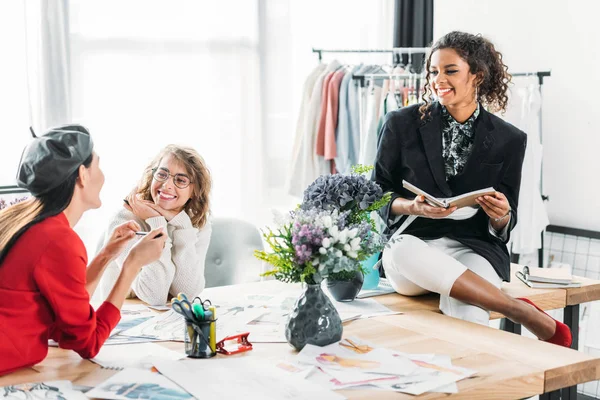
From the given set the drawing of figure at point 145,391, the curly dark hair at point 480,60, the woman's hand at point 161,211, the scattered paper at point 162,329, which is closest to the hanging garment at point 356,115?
the curly dark hair at point 480,60

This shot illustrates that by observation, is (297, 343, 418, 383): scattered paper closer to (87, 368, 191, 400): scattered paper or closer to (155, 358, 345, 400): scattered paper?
(155, 358, 345, 400): scattered paper

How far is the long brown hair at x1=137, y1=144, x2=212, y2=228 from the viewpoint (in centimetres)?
238

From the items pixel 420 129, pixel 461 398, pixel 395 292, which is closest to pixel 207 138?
pixel 420 129

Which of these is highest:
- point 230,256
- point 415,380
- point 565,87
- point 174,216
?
point 565,87

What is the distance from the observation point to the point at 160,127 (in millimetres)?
3734

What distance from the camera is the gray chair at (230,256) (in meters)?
2.87

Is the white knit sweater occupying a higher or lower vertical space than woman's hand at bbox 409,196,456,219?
lower

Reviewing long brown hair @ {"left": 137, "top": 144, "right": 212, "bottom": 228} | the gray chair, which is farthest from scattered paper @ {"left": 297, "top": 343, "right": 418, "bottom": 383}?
the gray chair

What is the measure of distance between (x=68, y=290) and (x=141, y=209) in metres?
0.79

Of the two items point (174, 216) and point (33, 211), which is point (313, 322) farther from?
point (174, 216)

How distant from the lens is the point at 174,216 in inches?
92.1

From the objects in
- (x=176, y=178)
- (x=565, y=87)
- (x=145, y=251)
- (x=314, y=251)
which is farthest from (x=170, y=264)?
(x=565, y=87)

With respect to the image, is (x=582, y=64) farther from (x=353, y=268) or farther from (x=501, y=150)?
(x=353, y=268)

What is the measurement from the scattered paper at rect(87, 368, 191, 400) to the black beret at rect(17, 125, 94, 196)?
43 centimetres
